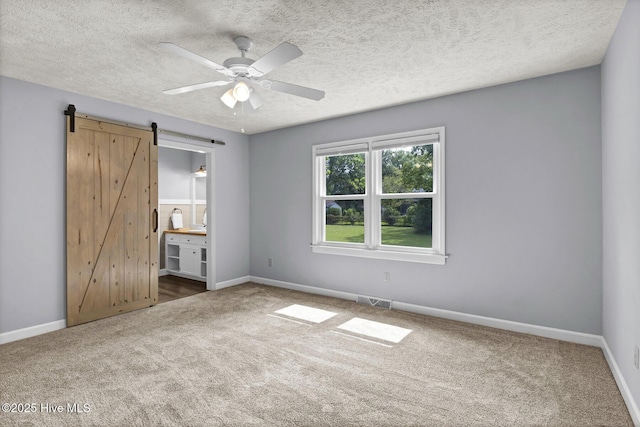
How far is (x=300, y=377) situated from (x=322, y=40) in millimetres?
2533

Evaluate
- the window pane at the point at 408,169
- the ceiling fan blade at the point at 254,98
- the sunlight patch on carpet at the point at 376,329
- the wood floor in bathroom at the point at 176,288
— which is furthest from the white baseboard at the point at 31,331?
the window pane at the point at 408,169

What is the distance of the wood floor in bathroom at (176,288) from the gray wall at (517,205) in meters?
2.61

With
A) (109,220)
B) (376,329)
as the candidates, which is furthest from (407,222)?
(109,220)

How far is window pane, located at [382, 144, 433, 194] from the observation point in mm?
4090

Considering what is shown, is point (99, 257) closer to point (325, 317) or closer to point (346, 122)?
point (325, 317)

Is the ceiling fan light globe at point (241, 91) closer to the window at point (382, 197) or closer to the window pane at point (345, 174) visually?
the window at point (382, 197)

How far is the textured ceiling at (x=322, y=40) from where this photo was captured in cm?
215

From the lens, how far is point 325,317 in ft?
12.8

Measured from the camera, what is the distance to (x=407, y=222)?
13.9 ft

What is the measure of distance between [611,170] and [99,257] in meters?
5.01

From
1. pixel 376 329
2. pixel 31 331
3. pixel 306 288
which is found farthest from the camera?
pixel 306 288

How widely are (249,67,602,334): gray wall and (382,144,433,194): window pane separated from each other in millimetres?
278

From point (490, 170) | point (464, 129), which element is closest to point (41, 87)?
A: point (464, 129)

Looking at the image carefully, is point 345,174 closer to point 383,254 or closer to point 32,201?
point 383,254
